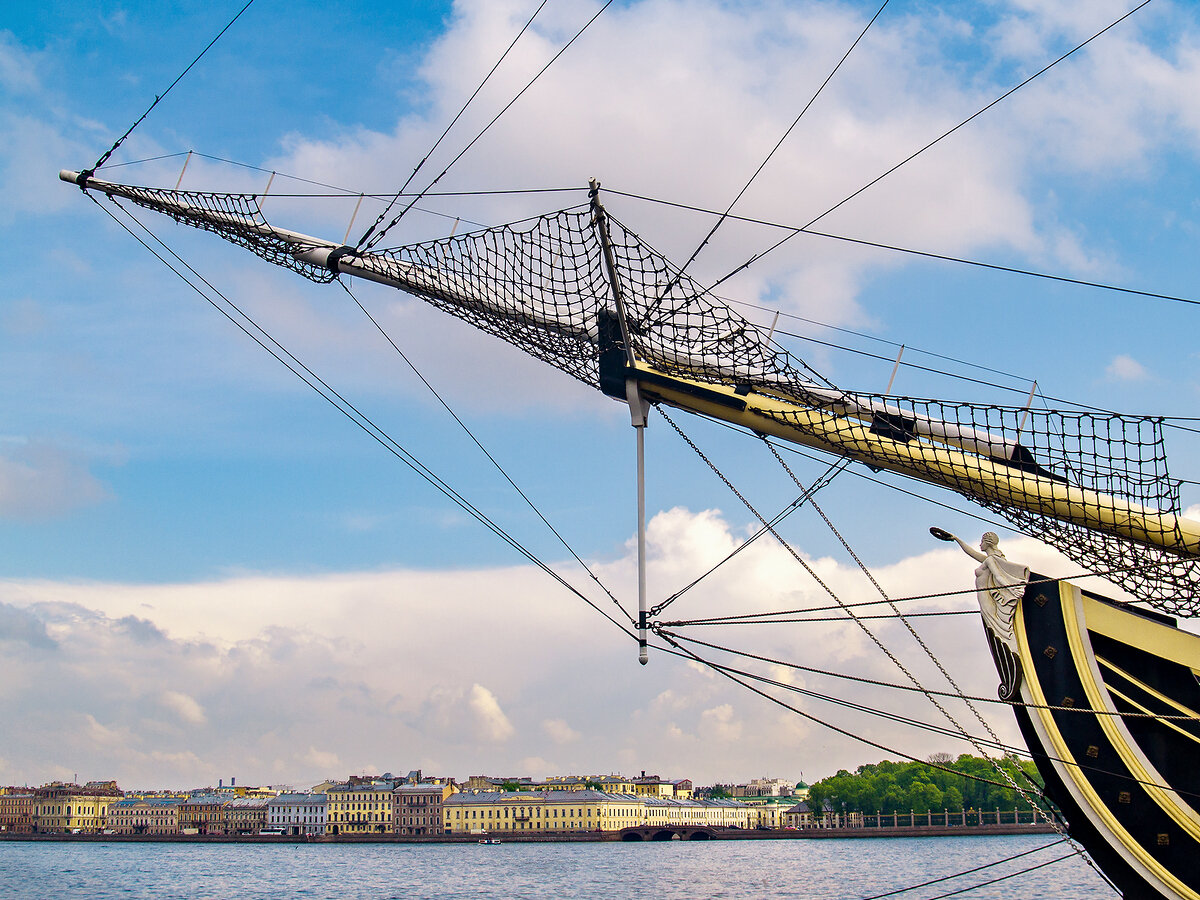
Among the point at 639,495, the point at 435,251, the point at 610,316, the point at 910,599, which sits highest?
the point at 435,251

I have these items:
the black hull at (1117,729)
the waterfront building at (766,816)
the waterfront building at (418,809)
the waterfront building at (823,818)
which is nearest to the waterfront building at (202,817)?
the waterfront building at (418,809)

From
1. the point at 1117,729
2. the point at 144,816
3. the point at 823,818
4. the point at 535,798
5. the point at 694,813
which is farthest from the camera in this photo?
the point at 144,816

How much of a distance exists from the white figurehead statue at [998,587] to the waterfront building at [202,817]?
115m

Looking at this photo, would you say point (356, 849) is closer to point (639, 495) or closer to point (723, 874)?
point (723, 874)

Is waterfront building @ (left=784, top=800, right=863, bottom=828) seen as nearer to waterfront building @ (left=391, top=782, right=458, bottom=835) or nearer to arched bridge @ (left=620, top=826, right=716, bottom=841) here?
arched bridge @ (left=620, top=826, right=716, bottom=841)

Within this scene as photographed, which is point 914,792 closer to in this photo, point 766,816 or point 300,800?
point 766,816

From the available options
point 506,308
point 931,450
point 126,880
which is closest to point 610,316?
point 506,308

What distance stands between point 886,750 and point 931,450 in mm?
2343

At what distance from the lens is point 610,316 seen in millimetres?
9141

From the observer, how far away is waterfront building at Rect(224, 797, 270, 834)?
359 ft

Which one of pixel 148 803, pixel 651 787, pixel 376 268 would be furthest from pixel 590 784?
pixel 376 268

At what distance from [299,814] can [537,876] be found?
216ft

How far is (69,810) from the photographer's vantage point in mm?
117750

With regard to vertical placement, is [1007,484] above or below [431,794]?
above
